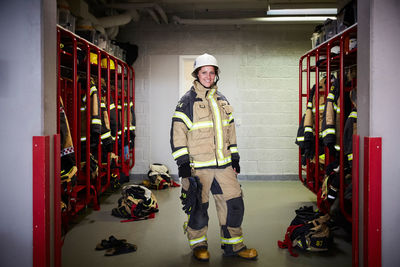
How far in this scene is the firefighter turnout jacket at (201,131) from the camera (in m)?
2.75

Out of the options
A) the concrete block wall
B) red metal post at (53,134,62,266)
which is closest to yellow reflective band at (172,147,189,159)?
red metal post at (53,134,62,266)

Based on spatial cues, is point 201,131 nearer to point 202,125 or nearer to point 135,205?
point 202,125

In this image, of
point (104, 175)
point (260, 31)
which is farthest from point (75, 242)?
point (260, 31)

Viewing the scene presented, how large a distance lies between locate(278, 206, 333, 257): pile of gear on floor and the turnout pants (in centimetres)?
51

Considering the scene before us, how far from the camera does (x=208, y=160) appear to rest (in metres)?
2.75

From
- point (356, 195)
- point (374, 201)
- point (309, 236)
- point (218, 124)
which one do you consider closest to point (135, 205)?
point (218, 124)

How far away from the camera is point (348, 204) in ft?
11.5

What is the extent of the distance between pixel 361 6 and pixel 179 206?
11.0 ft

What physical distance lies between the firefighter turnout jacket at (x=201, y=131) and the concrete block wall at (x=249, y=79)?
11.4 feet

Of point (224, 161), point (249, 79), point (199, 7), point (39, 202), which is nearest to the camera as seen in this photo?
point (39, 202)

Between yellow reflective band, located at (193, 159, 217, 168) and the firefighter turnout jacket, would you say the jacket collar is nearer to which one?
the firefighter turnout jacket

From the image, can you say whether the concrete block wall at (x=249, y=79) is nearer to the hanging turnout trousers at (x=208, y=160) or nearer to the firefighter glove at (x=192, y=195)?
the hanging turnout trousers at (x=208, y=160)

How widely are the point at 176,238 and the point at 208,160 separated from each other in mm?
1055

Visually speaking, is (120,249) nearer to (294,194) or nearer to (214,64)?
(214,64)
